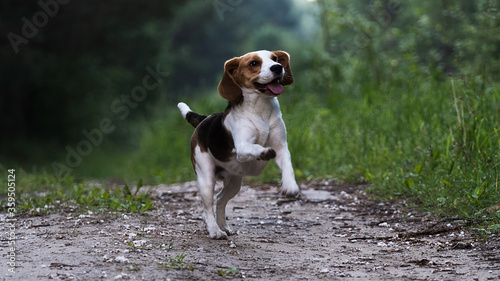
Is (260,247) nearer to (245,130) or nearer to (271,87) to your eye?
(245,130)

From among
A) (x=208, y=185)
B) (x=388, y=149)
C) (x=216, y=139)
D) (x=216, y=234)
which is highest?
(x=216, y=139)

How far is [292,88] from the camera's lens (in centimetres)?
1231

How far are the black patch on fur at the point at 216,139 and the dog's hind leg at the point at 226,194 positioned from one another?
1.13 ft

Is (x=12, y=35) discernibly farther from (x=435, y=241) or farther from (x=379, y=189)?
(x=435, y=241)

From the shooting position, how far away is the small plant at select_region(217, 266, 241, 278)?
11.2 feet

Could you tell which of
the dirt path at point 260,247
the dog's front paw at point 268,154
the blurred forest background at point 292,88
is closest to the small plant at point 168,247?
the dirt path at point 260,247

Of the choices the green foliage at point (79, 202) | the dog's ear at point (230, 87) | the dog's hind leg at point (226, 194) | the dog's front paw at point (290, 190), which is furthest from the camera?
the green foliage at point (79, 202)

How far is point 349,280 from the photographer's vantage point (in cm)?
350

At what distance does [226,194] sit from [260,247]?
0.59 metres

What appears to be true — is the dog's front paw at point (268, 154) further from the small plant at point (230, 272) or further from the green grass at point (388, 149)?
the green grass at point (388, 149)

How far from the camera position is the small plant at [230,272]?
3.41 metres

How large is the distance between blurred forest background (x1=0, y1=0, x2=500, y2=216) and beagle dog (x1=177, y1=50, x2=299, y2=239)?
76.5 inches

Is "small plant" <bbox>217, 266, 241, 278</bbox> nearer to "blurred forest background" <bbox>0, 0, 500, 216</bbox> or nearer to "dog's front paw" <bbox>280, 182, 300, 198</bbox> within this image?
"dog's front paw" <bbox>280, 182, 300, 198</bbox>

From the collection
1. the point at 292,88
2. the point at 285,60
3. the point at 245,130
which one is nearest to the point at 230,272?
the point at 245,130
